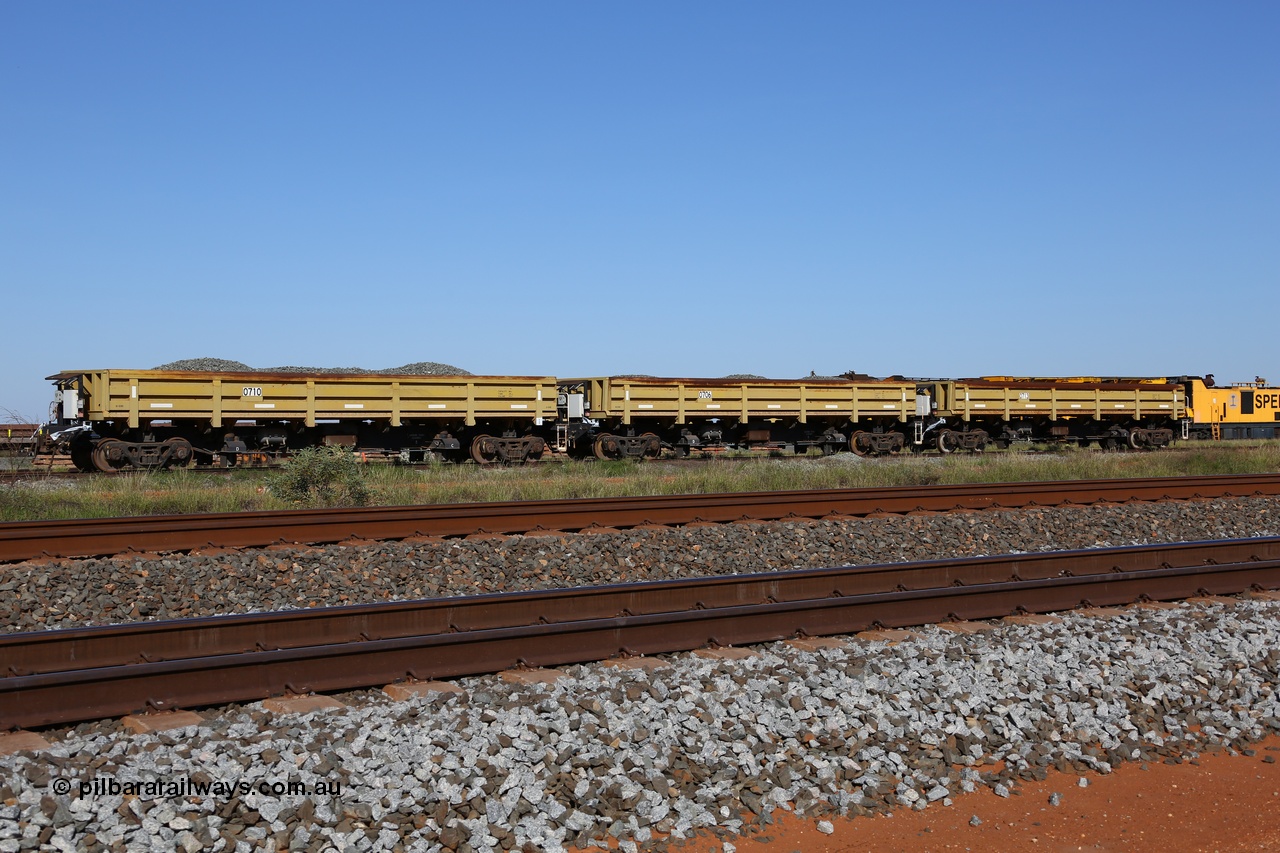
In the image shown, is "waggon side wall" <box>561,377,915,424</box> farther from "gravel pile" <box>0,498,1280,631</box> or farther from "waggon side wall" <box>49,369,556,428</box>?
"gravel pile" <box>0,498,1280,631</box>

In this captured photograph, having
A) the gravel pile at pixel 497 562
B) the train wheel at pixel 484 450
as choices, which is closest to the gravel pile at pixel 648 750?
the gravel pile at pixel 497 562

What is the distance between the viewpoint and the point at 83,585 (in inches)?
356

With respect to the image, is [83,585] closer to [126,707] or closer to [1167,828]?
[126,707]

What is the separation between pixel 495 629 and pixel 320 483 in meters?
9.97

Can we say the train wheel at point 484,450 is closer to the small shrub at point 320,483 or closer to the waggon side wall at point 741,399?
the waggon side wall at point 741,399

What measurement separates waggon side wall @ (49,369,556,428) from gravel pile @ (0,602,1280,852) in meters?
18.1

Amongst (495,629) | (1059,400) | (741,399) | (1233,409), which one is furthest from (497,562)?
(1233,409)

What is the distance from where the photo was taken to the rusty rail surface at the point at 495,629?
5.70 metres

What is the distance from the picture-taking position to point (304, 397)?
23.5 m

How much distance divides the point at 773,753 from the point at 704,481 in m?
13.6

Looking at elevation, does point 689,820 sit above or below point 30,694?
below

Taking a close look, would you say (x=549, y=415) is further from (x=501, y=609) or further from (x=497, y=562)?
(x=501, y=609)

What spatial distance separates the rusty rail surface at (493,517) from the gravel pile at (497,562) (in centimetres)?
55

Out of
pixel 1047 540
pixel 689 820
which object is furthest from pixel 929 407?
pixel 689 820
